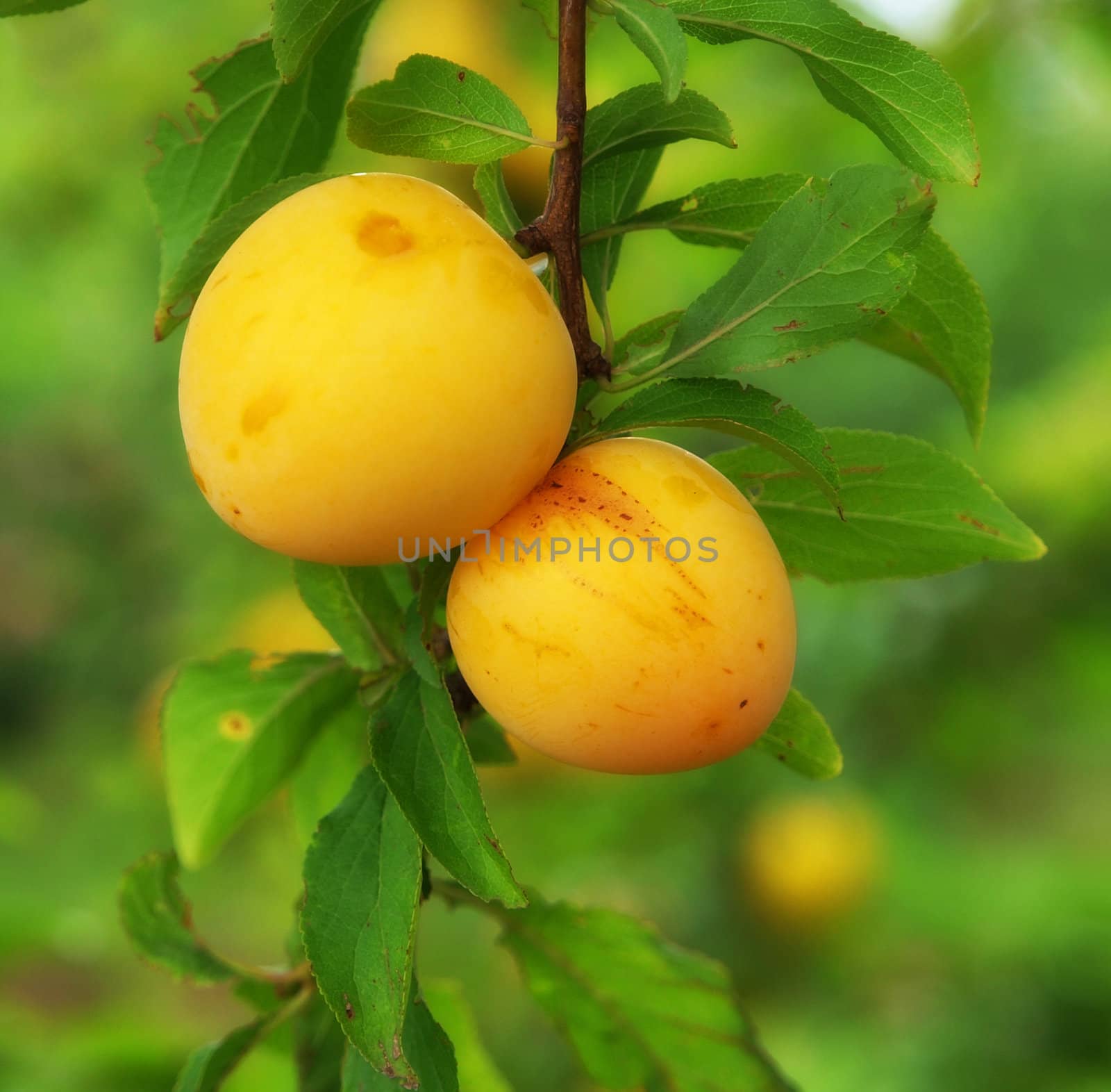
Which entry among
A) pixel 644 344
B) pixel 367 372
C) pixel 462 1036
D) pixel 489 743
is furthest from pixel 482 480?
pixel 462 1036

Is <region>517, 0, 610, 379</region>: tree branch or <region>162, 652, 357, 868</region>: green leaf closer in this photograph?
<region>517, 0, 610, 379</region>: tree branch

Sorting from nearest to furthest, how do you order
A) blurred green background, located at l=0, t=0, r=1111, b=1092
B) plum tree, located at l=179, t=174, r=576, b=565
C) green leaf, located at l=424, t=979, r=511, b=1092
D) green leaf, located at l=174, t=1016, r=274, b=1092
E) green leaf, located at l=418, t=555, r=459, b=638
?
plum tree, located at l=179, t=174, r=576, b=565
green leaf, located at l=418, t=555, r=459, b=638
green leaf, located at l=174, t=1016, r=274, b=1092
green leaf, located at l=424, t=979, r=511, b=1092
blurred green background, located at l=0, t=0, r=1111, b=1092

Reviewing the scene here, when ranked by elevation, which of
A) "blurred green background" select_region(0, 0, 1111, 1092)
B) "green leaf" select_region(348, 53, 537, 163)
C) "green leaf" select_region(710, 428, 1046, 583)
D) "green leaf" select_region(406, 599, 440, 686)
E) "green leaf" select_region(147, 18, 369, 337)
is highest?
"green leaf" select_region(348, 53, 537, 163)

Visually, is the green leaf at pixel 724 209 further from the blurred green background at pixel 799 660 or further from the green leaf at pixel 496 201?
the blurred green background at pixel 799 660

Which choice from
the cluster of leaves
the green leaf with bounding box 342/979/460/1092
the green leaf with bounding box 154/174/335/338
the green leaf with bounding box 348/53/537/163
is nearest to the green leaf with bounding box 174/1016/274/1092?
the cluster of leaves

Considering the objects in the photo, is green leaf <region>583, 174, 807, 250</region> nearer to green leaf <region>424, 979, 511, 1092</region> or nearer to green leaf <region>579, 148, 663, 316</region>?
green leaf <region>579, 148, 663, 316</region>

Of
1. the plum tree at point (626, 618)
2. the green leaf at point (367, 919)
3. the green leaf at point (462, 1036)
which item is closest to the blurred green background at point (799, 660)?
the green leaf at point (462, 1036)

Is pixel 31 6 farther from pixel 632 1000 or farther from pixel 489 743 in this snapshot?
pixel 632 1000
